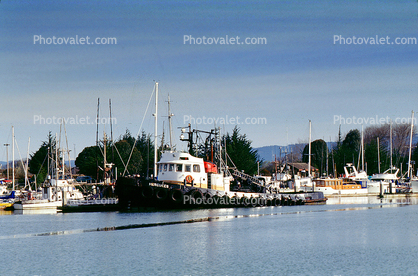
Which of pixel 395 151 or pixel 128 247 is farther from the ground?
pixel 395 151

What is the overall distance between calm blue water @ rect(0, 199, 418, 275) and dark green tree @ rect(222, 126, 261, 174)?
46855 millimetres

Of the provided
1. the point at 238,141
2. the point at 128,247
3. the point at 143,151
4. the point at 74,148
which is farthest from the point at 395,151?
the point at 128,247

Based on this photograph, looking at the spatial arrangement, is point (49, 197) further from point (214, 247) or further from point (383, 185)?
point (383, 185)

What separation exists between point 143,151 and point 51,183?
28982 mm

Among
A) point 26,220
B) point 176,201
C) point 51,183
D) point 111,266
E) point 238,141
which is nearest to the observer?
point 111,266

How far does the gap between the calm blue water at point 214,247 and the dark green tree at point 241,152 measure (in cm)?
4686

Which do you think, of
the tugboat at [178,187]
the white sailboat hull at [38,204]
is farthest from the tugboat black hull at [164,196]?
the white sailboat hull at [38,204]

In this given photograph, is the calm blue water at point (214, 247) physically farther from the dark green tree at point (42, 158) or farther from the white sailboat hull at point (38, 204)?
the dark green tree at point (42, 158)

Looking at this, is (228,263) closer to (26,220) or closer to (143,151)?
(26,220)

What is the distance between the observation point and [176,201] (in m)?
50.8

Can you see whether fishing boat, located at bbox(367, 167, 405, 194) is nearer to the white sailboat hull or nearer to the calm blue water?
the calm blue water

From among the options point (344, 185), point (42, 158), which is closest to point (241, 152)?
point (344, 185)

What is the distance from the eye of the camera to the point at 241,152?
305 feet

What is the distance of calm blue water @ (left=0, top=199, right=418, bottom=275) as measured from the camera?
77.9ft
